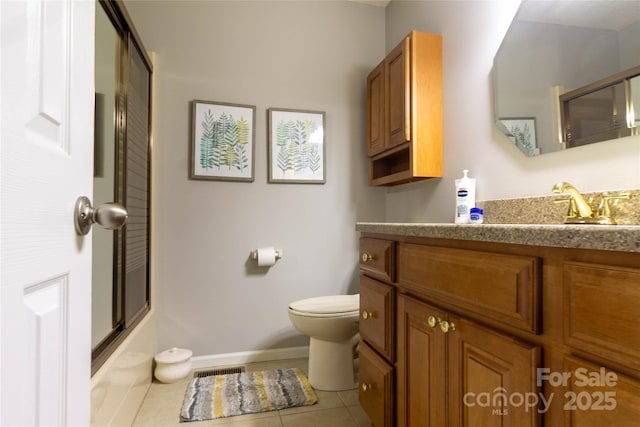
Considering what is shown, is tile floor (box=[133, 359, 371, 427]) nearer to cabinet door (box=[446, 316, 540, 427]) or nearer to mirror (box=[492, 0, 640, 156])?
cabinet door (box=[446, 316, 540, 427])

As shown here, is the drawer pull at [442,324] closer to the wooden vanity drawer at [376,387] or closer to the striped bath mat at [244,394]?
the wooden vanity drawer at [376,387]

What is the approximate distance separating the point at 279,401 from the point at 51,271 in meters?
1.50

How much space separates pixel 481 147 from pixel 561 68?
0.44 metres

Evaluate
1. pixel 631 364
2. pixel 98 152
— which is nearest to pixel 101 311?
pixel 98 152

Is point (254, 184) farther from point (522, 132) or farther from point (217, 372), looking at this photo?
point (522, 132)

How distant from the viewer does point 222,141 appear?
2.11m

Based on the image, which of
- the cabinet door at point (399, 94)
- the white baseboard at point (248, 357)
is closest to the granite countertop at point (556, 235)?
the cabinet door at point (399, 94)

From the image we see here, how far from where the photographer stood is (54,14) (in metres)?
0.46

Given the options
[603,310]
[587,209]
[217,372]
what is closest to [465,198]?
[587,209]

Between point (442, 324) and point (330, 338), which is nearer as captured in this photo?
point (442, 324)

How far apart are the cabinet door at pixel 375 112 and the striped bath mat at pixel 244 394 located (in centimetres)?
150

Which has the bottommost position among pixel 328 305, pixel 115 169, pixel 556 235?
pixel 328 305

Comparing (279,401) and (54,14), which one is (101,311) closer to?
(279,401)

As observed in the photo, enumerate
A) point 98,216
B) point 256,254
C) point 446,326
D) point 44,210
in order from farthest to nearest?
point 256,254, point 446,326, point 98,216, point 44,210
